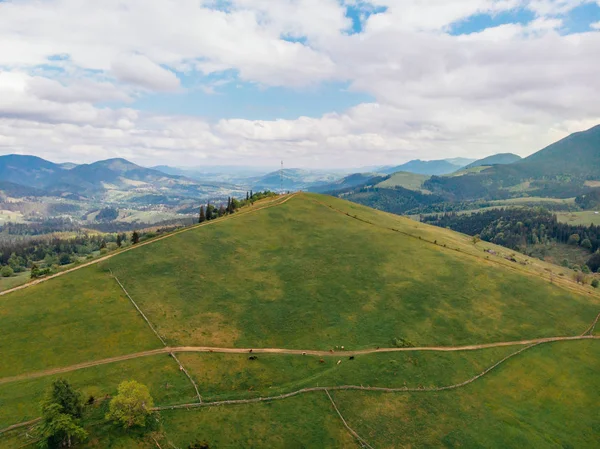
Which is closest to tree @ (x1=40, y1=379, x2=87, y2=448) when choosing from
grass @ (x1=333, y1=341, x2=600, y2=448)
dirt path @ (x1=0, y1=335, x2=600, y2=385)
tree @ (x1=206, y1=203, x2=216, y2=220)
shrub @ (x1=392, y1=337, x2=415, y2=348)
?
dirt path @ (x1=0, y1=335, x2=600, y2=385)

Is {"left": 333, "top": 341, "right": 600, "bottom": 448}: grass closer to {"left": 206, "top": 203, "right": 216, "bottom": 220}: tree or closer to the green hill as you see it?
the green hill

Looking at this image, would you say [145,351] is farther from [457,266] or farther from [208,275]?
[457,266]

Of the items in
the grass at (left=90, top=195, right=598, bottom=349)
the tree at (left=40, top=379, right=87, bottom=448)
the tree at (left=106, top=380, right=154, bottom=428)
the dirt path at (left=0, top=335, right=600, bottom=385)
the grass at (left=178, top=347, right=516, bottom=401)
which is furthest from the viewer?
the grass at (left=90, top=195, right=598, bottom=349)

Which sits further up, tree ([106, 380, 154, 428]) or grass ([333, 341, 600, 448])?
tree ([106, 380, 154, 428])

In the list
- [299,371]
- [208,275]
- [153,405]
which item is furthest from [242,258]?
[153,405]

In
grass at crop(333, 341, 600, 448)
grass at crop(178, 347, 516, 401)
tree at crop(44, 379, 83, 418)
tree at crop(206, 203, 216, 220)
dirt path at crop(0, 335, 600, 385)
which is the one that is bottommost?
grass at crop(333, 341, 600, 448)

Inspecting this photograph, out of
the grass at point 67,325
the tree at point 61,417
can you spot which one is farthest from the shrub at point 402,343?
the tree at point 61,417

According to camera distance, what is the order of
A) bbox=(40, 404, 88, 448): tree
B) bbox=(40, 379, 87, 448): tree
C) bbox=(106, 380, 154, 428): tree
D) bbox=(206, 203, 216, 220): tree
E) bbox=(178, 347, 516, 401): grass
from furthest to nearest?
bbox=(206, 203, 216, 220): tree
bbox=(178, 347, 516, 401): grass
bbox=(106, 380, 154, 428): tree
bbox=(40, 379, 87, 448): tree
bbox=(40, 404, 88, 448): tree

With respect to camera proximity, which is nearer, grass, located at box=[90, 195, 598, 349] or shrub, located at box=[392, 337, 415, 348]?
shrub, located at box=[392, 337, 415, 348]
